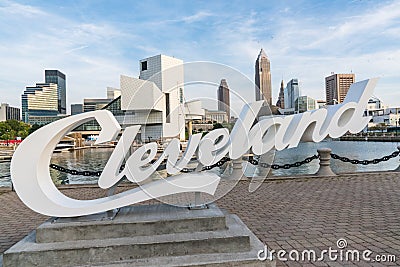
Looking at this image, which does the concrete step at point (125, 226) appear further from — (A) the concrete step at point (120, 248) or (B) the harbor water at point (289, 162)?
(B) the harbor water at point (289, 162)

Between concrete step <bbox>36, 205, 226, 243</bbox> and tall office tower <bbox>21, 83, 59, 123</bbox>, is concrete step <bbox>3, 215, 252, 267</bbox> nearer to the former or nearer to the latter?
concrete step <bbox>36, 205, 226, 243</bbox>

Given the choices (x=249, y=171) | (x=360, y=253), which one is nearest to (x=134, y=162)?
(x=360, y=253)

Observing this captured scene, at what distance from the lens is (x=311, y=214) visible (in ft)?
22.3

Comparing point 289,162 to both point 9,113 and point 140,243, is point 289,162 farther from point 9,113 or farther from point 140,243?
point 9,113

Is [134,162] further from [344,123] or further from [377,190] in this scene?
[377,190]

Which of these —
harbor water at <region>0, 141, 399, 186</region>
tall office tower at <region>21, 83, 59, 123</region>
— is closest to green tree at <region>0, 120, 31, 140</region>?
harbor water at <region>0, 141, 399, 186</region>

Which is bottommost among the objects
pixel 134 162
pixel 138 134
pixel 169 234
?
pixel 169 234

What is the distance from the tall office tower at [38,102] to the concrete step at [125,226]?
484 ft

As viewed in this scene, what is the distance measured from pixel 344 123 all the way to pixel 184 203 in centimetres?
351

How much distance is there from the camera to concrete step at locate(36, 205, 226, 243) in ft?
13.7

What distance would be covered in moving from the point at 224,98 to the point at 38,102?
521 ft

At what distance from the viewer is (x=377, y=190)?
368 inches

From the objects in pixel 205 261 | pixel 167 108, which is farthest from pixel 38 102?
pixel 205 261

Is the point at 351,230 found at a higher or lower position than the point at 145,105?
lower
